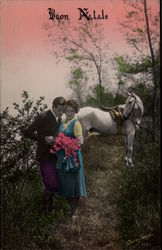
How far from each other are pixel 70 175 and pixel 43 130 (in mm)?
332

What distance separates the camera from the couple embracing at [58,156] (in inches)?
128

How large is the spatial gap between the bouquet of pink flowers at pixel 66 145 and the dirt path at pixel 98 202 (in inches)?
3.2

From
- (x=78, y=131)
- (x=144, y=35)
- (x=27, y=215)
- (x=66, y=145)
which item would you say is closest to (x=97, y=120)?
(x=78, y=131)

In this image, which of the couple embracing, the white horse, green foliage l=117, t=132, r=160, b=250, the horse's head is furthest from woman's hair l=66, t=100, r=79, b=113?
green foliage l=117, t=132, r=160, b=250

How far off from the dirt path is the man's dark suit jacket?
236 mm

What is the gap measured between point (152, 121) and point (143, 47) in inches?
19.0

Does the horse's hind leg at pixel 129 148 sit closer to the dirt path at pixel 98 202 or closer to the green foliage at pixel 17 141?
the dirt path at pixel 98 202

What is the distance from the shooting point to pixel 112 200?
3332 mm

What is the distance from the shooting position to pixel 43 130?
3256 mm

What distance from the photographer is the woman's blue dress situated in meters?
3.24

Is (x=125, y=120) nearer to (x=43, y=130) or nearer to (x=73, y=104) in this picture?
(x=73, y=104)

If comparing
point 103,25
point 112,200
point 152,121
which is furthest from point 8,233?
point 103,25

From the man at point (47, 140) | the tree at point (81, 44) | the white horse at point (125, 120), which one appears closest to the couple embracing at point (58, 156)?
the man at point (47, 140)

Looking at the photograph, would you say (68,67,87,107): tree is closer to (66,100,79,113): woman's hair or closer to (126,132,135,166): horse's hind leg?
(66,100,79,113): woman's hair
